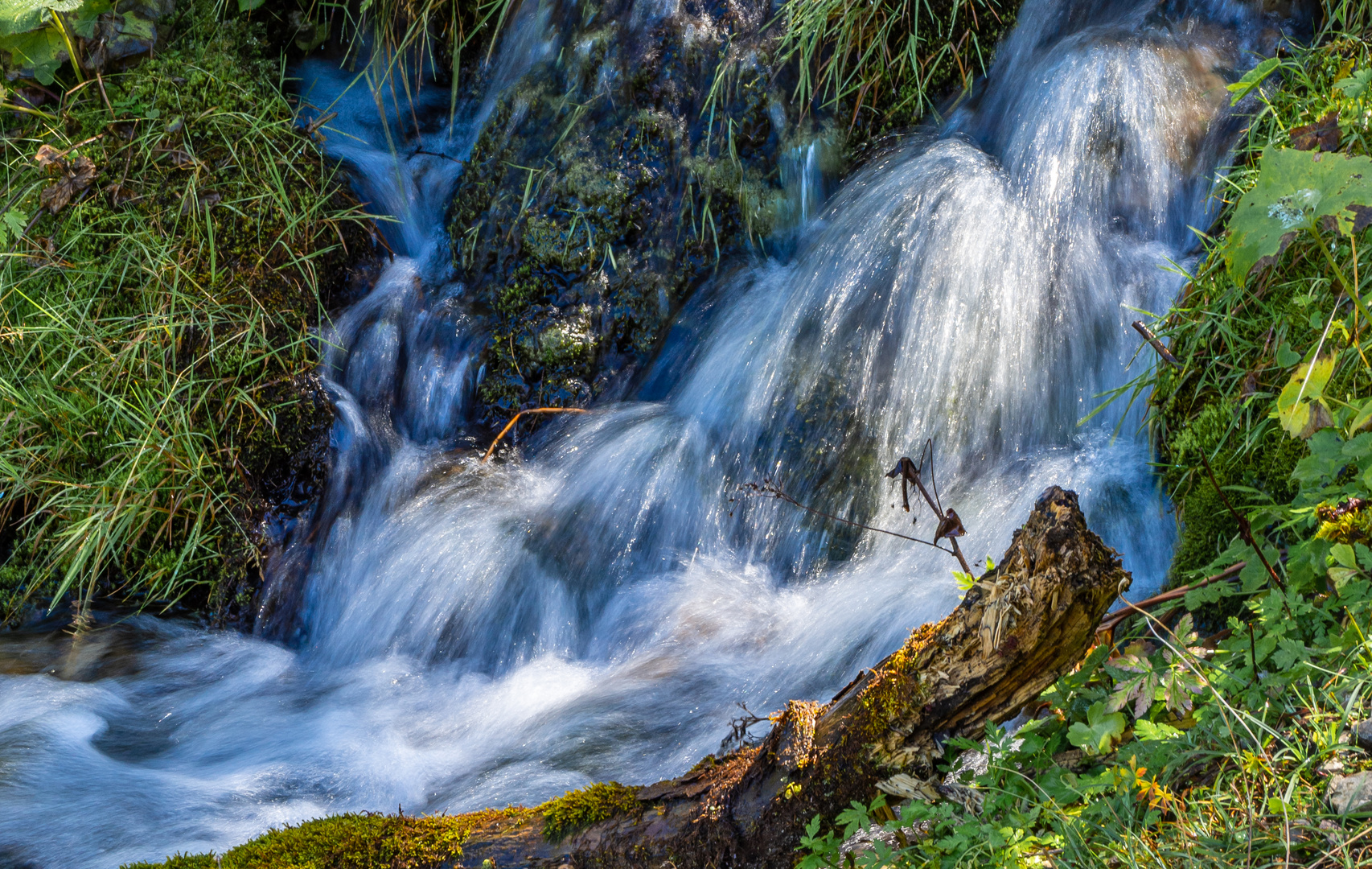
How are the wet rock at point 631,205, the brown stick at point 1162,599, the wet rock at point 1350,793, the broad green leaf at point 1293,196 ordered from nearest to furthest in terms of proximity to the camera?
1. the wet rock at point 1350,793
2. the broad green leaf at point 1293,196
3. the brown stick at point 1162,599
4. the wet rock at point 631,205

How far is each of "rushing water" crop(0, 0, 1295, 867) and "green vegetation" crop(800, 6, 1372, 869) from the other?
93cm

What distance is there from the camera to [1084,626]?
1741 mm

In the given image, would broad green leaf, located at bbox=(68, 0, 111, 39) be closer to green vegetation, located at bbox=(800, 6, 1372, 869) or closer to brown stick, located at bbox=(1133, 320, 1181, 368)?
brown stick, located at bbox=(1133, 320, 1181, 368)

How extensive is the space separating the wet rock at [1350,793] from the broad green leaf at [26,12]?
4.95 metres

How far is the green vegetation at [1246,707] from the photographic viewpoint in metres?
1.50

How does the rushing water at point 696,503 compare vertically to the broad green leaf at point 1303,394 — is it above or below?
below

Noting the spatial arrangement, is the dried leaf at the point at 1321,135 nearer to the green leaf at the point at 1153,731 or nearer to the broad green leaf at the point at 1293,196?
the broad green leaf at the point at 1293,196

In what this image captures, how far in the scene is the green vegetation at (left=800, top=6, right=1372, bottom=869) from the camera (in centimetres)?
150

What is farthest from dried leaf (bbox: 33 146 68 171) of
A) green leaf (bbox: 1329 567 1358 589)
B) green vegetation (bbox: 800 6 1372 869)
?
green leaf (bbox: 1329 567 1358 589)

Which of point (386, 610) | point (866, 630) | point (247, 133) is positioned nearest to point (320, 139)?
point (247, 133)

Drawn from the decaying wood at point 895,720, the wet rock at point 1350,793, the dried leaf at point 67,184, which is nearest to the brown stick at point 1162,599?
the decaying wood at point 895,720

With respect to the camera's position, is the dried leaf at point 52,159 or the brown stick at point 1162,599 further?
the dried leaf at point 52,159

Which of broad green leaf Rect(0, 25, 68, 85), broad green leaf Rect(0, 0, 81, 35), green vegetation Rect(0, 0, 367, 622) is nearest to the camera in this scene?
green vegetation Rect(0, 0, 367, 622)

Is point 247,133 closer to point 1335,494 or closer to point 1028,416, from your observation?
point 1028,416
